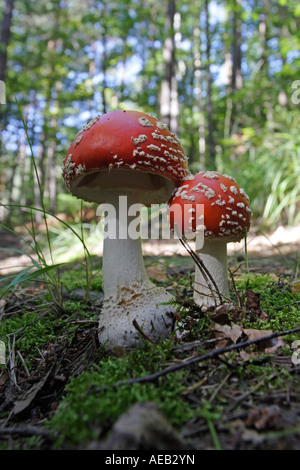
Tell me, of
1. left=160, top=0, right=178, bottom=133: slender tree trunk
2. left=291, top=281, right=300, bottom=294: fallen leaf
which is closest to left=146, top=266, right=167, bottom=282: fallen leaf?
left=291, top=281, right=300, bottom=294: fallen leaf

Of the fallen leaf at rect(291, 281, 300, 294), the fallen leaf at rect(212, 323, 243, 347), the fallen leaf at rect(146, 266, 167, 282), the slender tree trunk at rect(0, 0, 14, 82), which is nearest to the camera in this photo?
the fallen leaf at rect(212, 323, 243, 347)

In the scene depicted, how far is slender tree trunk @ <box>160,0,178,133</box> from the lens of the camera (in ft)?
24.9

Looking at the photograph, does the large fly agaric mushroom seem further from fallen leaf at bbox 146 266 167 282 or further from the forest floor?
fallen leaf at bbox 146 266 167 282

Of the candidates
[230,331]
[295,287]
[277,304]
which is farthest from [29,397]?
[295,287]

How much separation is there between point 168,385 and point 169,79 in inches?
319

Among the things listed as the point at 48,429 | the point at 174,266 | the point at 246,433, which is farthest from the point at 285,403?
the point at 174,266

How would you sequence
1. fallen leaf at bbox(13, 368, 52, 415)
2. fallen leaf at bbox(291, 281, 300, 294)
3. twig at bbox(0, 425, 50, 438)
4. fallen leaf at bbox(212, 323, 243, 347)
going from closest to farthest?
twig at bbox(0, 425, 50, 438) → fallen leaf at bbox(13, 368, 52, 415) → fallen leaf at bbox(212, 323, 243, 347) → fallen leaf at bbox(291, 281, 300, 294)

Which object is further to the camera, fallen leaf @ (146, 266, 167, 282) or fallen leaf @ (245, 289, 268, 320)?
fallen leaf @ (146, 266, 167, 282)

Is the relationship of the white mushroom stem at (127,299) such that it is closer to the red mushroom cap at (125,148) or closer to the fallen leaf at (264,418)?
the red mushroom cap at (125,148)

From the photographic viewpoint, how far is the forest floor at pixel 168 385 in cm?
105

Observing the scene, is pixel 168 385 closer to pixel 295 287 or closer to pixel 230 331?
pixel 230 331

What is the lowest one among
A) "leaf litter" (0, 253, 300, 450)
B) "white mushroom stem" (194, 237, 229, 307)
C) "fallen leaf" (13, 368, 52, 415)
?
"fallen leaf" (13, 368, 52, 415)

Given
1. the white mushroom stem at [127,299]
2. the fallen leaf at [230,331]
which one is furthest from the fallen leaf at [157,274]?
the fallen leaf at [230,331]

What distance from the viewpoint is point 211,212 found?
1.87 m
